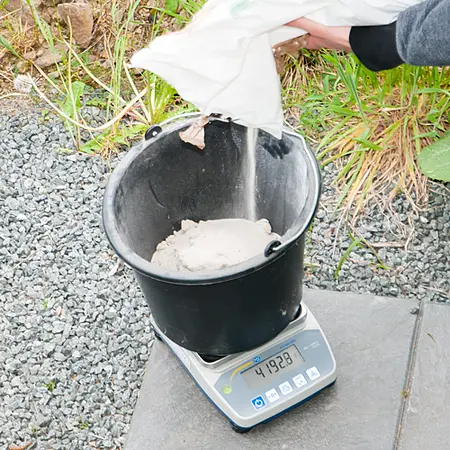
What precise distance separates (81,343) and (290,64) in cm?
109

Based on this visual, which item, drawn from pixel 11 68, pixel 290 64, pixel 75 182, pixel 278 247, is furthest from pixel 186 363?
pixel 11 68

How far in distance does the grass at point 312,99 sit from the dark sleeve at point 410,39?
594mm

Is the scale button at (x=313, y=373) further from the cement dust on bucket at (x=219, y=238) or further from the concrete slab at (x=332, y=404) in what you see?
the cement dust on bucket at (x=219, y=238)

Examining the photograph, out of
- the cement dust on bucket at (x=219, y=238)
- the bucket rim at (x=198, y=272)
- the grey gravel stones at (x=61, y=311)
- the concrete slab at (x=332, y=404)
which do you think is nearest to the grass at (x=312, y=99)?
the grey gravel stones at (x=61, y=311)

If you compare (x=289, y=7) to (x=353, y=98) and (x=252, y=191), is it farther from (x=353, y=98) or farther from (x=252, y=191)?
(x=353, y=98)

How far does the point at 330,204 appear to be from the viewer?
1.95 metres

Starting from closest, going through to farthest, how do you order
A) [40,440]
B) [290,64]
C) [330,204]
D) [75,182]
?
1. [40,440]
2. [330,204]
3. [75,182]
4. [290,64]

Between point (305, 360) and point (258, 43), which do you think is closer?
point (258, 43)

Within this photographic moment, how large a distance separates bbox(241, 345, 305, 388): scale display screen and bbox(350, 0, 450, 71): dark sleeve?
1.91 feet

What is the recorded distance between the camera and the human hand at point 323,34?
128cm

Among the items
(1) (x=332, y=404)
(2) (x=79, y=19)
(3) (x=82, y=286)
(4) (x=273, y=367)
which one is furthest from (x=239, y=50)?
(2) (x=79, y=19)

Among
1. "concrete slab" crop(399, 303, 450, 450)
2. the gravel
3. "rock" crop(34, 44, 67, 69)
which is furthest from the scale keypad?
"rock" crop(34, 44, 67, 69)

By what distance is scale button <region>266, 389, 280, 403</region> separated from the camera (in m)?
1.43

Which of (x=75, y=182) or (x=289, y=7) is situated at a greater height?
(x=289, y=7)
